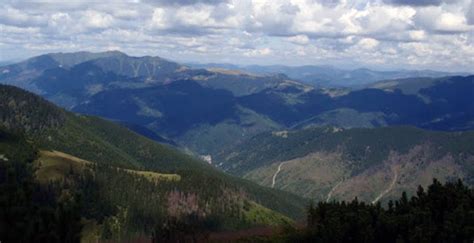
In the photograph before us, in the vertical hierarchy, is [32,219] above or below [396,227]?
above

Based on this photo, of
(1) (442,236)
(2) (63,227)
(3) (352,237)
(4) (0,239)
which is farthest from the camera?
(3) (352,237)

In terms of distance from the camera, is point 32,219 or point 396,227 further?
point 396,227

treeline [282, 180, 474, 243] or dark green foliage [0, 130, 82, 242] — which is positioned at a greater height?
dark green foliage [0, 130, 82, 242]

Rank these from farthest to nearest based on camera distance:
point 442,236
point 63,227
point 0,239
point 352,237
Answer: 1. point 352,237
2. point 442,236
3. point 63,227
4. point 0,239

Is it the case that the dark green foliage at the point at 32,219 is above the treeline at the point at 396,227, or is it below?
above

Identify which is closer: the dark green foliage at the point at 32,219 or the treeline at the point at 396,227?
the dark green foliage at the point at 32,219

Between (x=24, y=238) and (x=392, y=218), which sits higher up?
(x=24, y=238)

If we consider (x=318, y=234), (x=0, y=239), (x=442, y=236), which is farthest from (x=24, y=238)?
(x=442, y=236)

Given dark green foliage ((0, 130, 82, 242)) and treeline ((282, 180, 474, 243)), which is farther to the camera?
treeline ((282, 180, 474, 243))

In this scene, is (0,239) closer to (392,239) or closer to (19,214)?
(19,214)

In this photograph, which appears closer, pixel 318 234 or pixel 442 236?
pixel 442 236

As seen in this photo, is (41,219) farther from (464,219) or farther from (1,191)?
(464,219)
